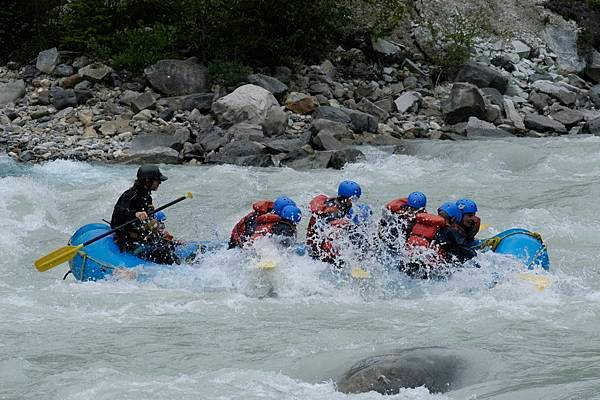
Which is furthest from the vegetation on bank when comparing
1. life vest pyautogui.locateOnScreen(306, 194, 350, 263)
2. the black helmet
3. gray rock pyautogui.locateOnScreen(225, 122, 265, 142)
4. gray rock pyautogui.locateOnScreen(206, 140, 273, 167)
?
life vest pyautogui.locateOnScreen(306, 194, 350, 263)

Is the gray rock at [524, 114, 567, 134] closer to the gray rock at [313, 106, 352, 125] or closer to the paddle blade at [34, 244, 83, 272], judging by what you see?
the gray rock at [313, 106, 352, 125]

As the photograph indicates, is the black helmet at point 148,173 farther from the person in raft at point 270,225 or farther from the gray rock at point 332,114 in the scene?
the gray rock at point 332,114

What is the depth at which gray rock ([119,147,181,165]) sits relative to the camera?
14.1m

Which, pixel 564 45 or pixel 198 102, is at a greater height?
pixel 198 102

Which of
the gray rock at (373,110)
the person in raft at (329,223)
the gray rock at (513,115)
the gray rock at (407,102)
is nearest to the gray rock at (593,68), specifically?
the gray rock at (513,115)

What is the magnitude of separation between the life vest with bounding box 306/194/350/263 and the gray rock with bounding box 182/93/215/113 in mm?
9496

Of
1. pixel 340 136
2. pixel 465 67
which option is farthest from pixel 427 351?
pixel 465 67

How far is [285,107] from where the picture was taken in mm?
17031

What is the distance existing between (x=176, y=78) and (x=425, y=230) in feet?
37.8

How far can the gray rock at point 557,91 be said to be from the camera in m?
19.0

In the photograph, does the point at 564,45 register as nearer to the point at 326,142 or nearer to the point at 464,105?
the point at 464,105

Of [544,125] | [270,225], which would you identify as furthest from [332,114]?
[270,225]

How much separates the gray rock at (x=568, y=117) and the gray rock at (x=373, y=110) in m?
3.45

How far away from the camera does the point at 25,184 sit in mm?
11555
